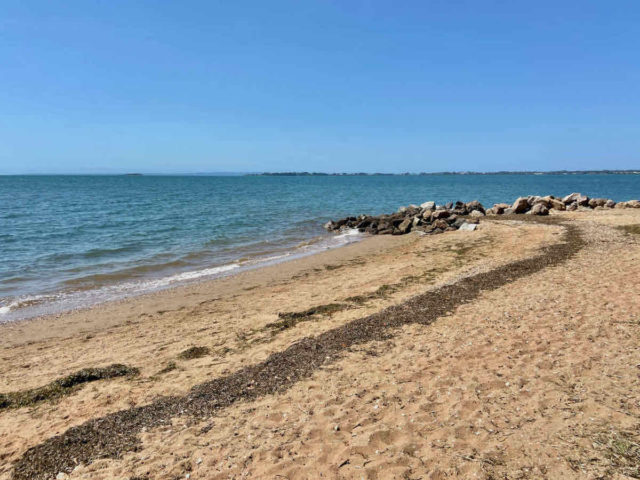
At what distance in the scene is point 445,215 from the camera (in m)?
29.2

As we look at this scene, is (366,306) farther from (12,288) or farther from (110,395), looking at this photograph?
(12,288)

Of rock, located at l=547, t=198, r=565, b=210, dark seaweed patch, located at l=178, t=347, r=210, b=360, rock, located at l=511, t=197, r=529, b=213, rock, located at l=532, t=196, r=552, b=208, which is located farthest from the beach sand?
rock, located at l=532, t=196, r=552, b=208

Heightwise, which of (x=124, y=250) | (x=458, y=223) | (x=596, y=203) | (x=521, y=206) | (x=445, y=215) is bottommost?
(x=124, y=250)

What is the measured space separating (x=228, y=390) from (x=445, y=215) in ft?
84.1

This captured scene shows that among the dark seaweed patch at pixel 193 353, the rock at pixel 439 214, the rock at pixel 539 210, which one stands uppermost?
the rock at pixel 539 210

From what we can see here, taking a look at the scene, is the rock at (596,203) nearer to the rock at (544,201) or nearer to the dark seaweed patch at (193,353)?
the rock at (544,201)

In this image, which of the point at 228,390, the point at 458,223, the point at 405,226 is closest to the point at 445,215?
the point at 458,223

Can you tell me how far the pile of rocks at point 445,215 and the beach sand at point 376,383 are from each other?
47.7 feet

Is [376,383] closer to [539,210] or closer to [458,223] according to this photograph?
[458,223]

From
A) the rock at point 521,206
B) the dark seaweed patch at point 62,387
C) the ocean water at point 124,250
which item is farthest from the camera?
the rock at point 521,206

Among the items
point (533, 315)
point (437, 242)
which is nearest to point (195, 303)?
point (533, 315)

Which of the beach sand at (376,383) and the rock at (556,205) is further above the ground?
the rock at (556,205)

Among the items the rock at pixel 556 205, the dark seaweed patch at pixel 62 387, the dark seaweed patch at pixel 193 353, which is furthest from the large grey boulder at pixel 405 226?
the dark seaweed patch at pixel 62 387

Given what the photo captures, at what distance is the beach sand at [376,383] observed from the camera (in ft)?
15.1
